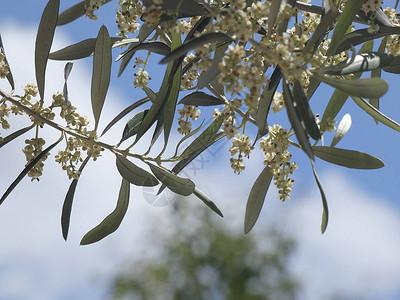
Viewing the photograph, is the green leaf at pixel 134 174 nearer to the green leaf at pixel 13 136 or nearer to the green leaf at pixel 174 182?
the green leaf at pixel 174 182

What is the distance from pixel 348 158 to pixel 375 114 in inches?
4.3

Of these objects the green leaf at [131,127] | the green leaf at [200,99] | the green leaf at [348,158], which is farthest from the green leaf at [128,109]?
the green leaf at [348,158]

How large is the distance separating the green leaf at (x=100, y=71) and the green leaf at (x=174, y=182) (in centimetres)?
18

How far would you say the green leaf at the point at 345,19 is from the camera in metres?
0.93

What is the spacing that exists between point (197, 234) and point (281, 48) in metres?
13.0

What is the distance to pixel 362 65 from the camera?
917mm

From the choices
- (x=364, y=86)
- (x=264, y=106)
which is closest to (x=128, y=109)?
(x=264, y=106)

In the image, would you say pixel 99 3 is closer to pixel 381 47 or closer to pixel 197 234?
pixel 381 47

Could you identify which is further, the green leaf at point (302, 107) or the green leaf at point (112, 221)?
the green leaf at point (112, 221)

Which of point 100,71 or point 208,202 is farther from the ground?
point 100,71

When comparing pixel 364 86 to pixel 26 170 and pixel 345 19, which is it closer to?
pixel 345 19

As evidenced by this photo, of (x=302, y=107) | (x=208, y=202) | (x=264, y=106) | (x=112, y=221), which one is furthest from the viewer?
(x=112, y=221)

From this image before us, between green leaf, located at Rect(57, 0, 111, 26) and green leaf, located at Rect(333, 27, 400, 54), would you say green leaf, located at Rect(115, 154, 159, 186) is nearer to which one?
green leaf, located at Rect(57, 0, 111, 26)

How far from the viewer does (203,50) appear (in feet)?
2.86
